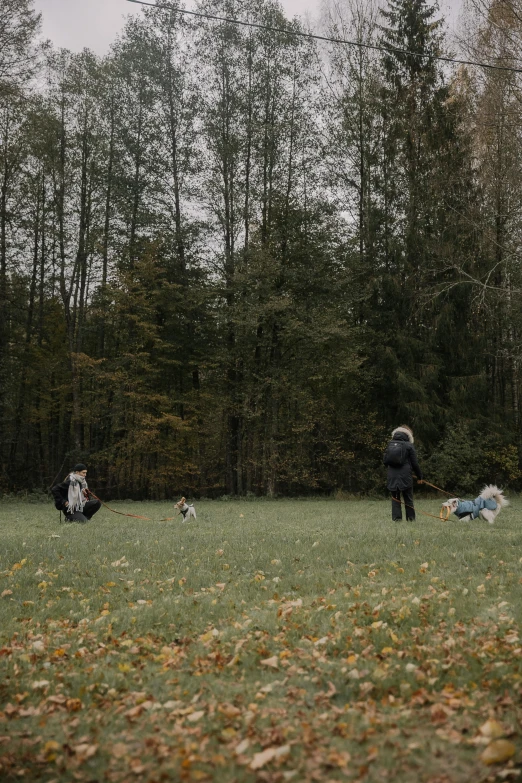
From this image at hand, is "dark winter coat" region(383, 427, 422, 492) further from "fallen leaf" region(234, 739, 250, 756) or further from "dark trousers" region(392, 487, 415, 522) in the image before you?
"fallen leaf" region(234, 739, 250, 756)

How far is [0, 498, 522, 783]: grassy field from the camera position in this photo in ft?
11.4

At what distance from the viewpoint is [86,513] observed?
1484 centimetres

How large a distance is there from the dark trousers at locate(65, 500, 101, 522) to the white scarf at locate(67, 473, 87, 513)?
0.12 meters

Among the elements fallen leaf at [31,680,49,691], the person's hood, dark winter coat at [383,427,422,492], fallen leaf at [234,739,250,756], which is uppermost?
the person's hood

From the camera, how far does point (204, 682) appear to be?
4.72m

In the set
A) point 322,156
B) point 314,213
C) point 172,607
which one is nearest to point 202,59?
point 322,156

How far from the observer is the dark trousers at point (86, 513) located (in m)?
14.5

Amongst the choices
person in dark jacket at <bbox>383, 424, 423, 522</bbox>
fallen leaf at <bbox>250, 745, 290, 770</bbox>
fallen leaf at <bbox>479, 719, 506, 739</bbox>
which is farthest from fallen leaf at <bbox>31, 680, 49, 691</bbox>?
person in dark jacket at <bbox>383, 424, 423, 522</bbox>

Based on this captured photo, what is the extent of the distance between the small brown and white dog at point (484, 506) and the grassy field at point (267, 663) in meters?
2.00

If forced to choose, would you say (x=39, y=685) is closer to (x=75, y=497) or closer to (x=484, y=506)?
(x=484, y=506)

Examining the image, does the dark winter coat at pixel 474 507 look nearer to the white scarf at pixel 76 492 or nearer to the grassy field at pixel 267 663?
the grassy field at pixel 267 663

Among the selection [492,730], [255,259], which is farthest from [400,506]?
[255,259]

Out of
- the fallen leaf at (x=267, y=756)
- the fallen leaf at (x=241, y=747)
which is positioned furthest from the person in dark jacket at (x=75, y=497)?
the fallen leaf at (x=267, y=756)

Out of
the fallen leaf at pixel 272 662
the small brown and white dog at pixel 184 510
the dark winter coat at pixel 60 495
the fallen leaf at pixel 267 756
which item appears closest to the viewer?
the fallen leaf at pixel 267 756
